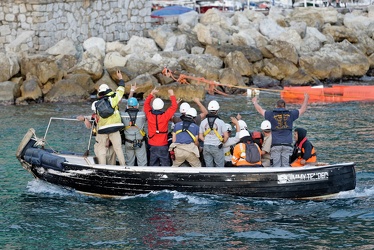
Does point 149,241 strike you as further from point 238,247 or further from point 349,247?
point 349,247

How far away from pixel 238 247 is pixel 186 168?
9.50 feet

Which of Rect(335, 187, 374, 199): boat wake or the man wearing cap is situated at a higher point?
the man wearing cap

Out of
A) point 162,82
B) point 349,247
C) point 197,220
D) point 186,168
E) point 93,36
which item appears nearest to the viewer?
point 349,247

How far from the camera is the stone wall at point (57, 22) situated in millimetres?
35312

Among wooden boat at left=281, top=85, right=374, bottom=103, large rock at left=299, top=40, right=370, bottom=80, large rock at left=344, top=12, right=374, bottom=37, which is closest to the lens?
wooden boat at left=281, top=85, right=374, bottom=103

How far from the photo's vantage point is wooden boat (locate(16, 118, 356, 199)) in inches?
628

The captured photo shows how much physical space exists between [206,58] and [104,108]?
19.7 m

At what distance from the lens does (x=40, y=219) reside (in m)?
15.5

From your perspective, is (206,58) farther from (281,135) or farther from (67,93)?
(281,135)

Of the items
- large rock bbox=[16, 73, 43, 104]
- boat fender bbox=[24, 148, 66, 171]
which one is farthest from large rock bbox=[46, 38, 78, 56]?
boat fender bbox=[24, 148, 66, 171]

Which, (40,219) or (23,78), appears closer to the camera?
(40,219)

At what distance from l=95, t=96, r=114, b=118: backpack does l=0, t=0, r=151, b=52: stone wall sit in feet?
63.1

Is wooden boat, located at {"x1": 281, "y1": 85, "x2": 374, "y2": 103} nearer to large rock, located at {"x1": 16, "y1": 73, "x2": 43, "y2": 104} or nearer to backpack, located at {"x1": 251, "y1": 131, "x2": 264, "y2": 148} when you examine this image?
large rock, located at {"x1": 16, "y1": 73, "x2": 43, "y2": 104}

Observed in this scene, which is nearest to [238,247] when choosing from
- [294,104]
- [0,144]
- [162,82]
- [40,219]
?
[40,219]
